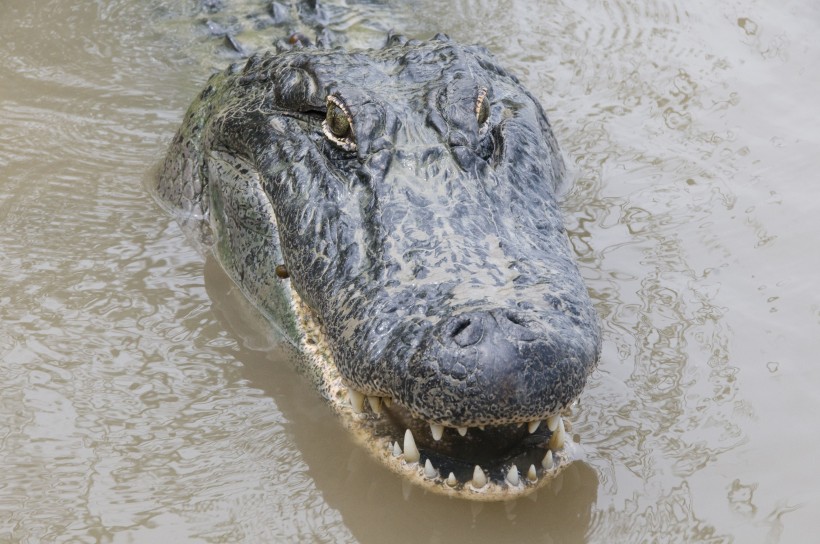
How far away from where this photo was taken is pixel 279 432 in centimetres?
392

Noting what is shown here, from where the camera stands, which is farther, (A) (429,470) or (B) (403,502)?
(B) (403,502)

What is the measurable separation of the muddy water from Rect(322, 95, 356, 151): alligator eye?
3.01 feet

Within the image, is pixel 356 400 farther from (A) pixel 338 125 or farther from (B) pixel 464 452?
(A) pixel 338 125

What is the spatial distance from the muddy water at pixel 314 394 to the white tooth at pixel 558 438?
0.22 metres

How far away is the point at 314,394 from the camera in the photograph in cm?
411

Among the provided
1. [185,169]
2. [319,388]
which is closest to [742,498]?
[319,388]

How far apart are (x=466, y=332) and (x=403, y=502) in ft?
2.66

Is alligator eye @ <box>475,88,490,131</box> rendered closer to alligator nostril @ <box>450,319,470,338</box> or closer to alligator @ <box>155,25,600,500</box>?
alligator @ <box>155,25,600,500</box>

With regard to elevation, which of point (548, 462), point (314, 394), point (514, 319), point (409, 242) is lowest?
point (314, 394)

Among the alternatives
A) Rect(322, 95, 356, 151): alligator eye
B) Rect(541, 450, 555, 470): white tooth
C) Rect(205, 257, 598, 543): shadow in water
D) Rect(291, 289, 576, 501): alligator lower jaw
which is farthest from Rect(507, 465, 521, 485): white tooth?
Rect(322, 95, 356, 151): alligator eye

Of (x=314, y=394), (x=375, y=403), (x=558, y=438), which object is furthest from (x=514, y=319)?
(x=314, y=394)

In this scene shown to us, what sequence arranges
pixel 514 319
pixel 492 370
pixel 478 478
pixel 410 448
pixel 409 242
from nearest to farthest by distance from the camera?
pixel 492 370 < pixel 514 319 < pixel 478 478 < pixel 410 448 < pixel 409 242

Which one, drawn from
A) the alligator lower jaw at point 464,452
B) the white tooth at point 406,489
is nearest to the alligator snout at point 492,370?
the alligator lower jaw at point 464,452

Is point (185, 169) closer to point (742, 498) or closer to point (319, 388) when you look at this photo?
point (319, 388)
